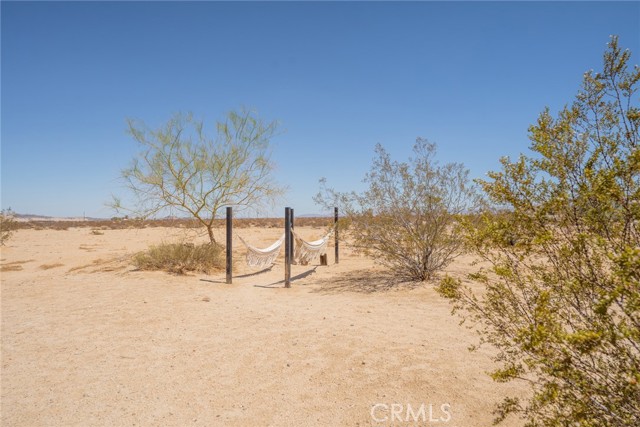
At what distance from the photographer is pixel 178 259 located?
884cm

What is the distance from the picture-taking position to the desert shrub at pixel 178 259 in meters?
8.80

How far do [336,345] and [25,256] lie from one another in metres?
13.0

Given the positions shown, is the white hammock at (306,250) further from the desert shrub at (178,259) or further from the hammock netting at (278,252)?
the desert shrub at (178,259)

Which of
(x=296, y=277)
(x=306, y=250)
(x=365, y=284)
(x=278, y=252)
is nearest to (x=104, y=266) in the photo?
(x=278, y=252)

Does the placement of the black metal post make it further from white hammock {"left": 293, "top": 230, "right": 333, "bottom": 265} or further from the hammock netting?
white hammock {"left": 293, "top": 230, "right": 333, "bottom": 265}

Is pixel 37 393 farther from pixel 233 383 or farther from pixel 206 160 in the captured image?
pixel 206 160

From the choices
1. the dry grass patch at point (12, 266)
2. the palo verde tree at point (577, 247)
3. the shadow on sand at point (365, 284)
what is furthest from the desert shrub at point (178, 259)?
the palo verde tree at point (577, 247)

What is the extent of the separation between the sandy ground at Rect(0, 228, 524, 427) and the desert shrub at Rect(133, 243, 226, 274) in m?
1.74

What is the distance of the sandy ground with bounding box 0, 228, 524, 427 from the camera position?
2.85 metres

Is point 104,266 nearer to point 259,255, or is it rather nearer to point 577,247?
point 259,255

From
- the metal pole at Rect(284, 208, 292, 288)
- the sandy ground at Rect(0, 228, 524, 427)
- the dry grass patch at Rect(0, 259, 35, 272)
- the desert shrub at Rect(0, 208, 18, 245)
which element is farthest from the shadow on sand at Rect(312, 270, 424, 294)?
the desert shrub at Rect(0, 208, 18, 245)

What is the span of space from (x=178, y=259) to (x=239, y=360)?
568 cm

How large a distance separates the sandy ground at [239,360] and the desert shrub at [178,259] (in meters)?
1.74

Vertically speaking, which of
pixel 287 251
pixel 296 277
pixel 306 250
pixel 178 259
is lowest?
pixel 296 277
